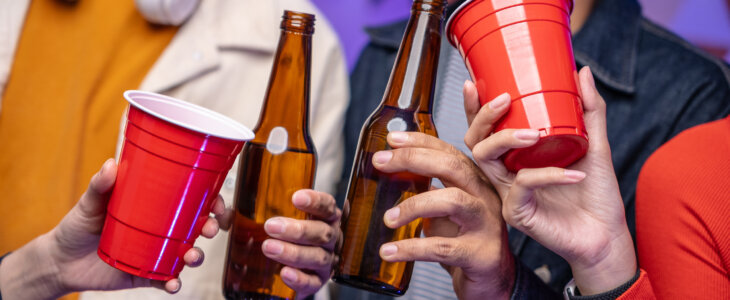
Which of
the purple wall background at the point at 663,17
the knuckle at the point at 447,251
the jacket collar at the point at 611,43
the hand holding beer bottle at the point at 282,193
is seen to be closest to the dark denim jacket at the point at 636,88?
the jacket collar at the point at 611,43

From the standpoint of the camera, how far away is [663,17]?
2.38 metres

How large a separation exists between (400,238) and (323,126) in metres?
0.54

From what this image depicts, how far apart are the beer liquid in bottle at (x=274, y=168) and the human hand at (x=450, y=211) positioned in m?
0.20

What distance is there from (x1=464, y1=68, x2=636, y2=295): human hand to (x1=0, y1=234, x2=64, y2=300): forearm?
0.73 m

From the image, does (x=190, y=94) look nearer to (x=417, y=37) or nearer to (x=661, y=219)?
(x=417, y=37)

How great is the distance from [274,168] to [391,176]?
0.21m

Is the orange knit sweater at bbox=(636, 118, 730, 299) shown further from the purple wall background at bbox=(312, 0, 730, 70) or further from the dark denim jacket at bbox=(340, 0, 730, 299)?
the purple wall background at bbox=(312, 0, 730, 70)

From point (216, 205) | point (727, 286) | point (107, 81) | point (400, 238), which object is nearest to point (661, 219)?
point (727, 286)

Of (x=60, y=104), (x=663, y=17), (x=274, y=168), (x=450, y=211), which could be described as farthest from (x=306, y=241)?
(x=663, y=17)

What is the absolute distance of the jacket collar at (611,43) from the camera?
1.34 m

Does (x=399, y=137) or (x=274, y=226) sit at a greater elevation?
(x=399, y=137)

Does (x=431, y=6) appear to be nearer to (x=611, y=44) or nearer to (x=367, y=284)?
(x=367, y=284)

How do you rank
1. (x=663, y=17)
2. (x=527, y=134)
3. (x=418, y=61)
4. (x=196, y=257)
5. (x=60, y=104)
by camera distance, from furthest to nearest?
(x=663, y=17) < (x=60, y=104) < (x=418, y=61) < (x=196, y=257) < (x=527, y=134)

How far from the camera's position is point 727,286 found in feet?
2.97
